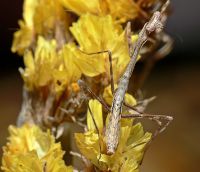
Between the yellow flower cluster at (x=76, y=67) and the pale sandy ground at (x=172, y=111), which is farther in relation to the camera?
the pale sandy ground at (x=172, y=111)

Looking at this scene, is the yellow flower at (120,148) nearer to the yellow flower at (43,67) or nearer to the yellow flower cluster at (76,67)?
the yellow flower cluster at (76,67)

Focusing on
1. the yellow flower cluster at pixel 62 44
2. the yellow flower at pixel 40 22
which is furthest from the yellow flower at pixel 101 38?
the yellow flower at pixel 40 22

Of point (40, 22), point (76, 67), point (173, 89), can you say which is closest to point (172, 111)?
point (173, 89)

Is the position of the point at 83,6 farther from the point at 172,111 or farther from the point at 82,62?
the point at 172,111

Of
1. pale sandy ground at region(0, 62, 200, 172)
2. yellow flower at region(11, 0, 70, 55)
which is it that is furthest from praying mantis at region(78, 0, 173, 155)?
pale sandy ground at region(0, 62, 200, 172)

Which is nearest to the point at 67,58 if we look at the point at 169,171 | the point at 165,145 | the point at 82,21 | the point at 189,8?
the point at 82,21

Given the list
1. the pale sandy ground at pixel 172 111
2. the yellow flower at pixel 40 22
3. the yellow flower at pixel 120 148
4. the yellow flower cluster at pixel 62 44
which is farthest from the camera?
the pale sandy ground at pixel 172 111

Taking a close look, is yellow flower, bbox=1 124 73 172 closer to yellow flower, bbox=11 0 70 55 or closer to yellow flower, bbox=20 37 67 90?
yellow flower, bbox=20 37 67 90
